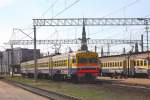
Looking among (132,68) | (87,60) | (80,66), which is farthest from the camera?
(132,68)

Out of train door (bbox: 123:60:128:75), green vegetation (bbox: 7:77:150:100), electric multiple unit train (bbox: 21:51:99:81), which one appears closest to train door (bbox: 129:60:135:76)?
train door (bbox: 123:60:128:75)

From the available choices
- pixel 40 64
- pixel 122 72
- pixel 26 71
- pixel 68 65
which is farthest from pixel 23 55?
pixel 68 65

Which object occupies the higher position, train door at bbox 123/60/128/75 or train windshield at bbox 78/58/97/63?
train windshield at bbox 78/58/97/63

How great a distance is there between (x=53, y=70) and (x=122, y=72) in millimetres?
10943

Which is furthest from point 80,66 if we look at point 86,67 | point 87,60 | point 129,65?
point 129,65

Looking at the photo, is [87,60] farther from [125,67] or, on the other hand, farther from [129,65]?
[125,67]

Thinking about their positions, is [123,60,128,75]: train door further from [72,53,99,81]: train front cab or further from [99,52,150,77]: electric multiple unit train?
[72,53,99,81]: train front cab

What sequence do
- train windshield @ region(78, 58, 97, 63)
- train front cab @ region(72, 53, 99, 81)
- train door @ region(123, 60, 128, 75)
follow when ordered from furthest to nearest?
train door @ region(123, 60, 128, 75), train windshield @ region(78, 58, 97, 63), train front cab @ region(72, 53, 99, 81)

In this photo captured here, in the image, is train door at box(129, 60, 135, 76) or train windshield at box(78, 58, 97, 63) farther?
train door at box(129, 60, 135, 76)

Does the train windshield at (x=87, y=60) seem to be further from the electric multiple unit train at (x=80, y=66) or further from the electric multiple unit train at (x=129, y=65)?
the electric multiple unit train at (x=129, y=65)

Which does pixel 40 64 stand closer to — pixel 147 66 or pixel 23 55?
pixel 147 66

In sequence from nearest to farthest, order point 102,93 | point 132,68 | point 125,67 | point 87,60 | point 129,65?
point 102,93 < point 87,60 < point 132,68 < point 129,65 < point 125,67

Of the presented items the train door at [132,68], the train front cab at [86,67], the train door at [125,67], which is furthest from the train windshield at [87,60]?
the train door at [125,67]

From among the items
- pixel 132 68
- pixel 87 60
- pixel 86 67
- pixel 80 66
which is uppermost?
pixel 87 60
